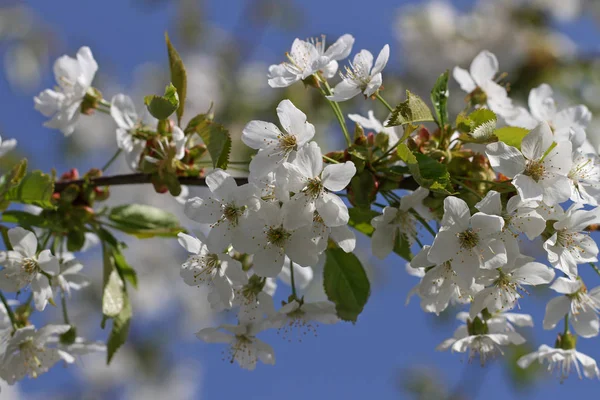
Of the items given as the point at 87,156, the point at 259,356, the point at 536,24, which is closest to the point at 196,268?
the point at 259,356

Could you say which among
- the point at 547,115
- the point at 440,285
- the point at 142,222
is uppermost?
the point at 547,115

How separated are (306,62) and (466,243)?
24.9 inches

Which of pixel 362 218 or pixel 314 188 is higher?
pixel 314 188

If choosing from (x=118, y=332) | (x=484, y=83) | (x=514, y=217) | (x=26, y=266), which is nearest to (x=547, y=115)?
(x=484, y=83)

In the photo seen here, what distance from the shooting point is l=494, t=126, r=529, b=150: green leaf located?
154 cm

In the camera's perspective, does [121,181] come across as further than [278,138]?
Yes

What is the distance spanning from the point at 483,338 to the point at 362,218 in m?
0.47

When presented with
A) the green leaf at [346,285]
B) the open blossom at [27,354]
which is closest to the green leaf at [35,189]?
the open blossom at [27,354]

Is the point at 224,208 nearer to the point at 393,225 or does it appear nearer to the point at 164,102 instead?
the point at 164,102

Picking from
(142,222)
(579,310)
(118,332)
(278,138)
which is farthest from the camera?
(142,222)

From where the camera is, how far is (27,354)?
1.82 m

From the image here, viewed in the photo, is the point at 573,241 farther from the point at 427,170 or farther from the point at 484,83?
the point at 484,83

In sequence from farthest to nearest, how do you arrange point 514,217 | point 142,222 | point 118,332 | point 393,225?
point 142,222 < point 118,332 < point 393,225 < point 514,217

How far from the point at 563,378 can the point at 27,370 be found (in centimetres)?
157
